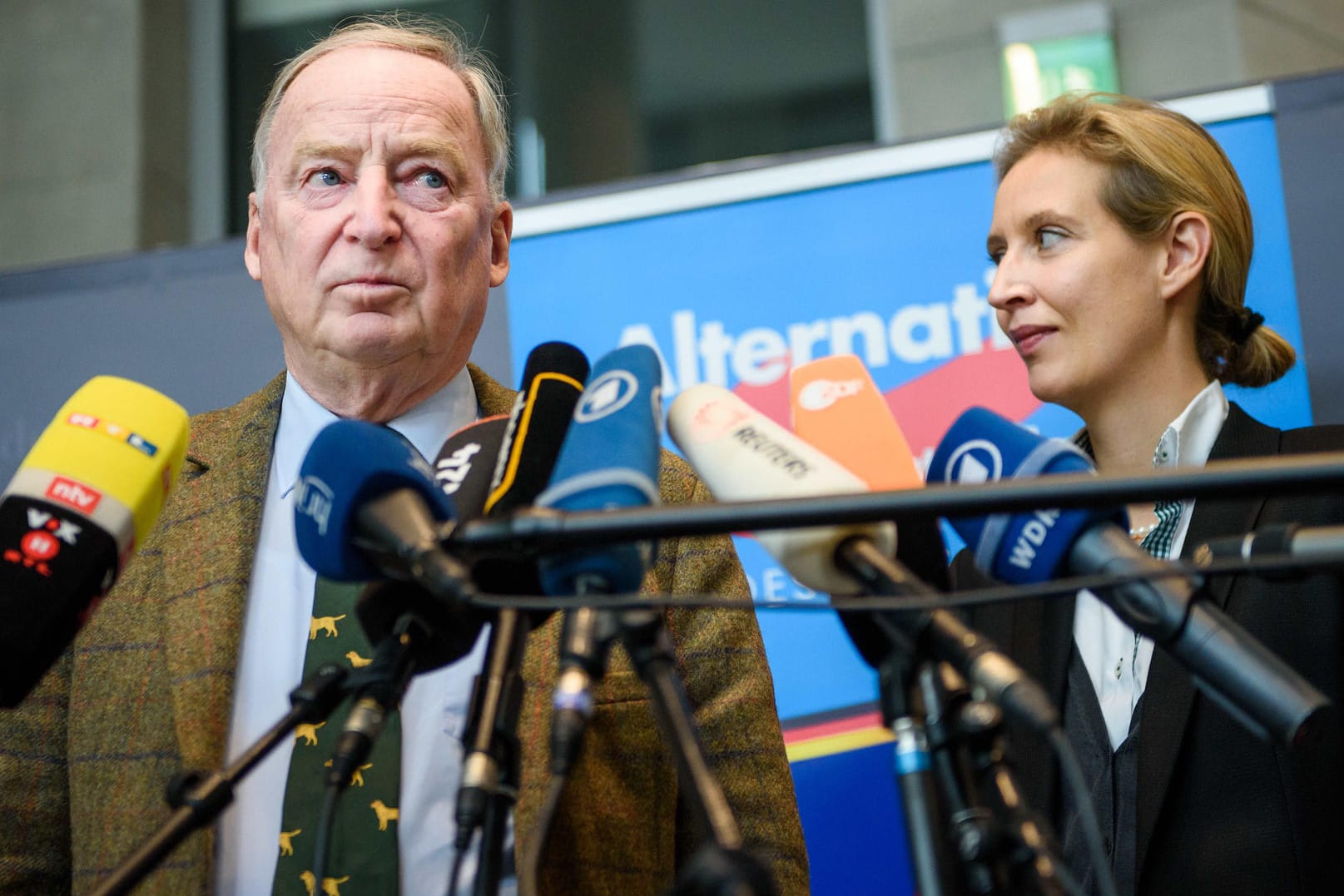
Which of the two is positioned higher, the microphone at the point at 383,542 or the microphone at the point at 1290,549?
the microphone at the point at 383,542

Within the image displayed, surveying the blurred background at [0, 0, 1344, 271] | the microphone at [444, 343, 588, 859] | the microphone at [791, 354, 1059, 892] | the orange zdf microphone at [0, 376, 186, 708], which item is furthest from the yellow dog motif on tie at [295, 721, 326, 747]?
the blurred background at [0, 0, 1344, 271]

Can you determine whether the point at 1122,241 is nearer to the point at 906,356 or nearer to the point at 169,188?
the point at 906,356

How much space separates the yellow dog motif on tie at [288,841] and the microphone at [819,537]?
667 mm

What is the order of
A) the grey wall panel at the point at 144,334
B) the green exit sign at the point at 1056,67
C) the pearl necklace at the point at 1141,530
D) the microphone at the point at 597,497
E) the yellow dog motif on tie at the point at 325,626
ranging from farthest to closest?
the green exit sign at the point at 1056,67 → the grey wall panel at the point at 144,334 → the pearl necklace at the point at 1141,530 → the yellow dog motif on tie at the point at 325,626 → the microphone at the point at 597,497

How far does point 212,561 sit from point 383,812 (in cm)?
38

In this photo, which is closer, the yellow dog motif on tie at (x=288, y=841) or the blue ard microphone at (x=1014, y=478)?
the blue ard microphone at (x=1014, y=478)

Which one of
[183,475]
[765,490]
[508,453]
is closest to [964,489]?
[765,490]

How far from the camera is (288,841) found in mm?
1451

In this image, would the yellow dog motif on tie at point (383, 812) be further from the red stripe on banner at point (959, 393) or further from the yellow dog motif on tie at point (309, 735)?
the red stripe on banner at point (959, 393)

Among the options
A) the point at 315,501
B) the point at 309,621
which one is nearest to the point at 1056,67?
the point at 309,621

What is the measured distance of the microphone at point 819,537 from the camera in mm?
816

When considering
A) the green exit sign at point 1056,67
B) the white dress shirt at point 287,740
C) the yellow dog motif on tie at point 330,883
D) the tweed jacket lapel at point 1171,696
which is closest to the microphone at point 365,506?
the white dress shirt at point 287,740

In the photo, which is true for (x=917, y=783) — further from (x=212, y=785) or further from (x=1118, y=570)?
(x=212, y=785)

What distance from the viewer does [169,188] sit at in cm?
448
